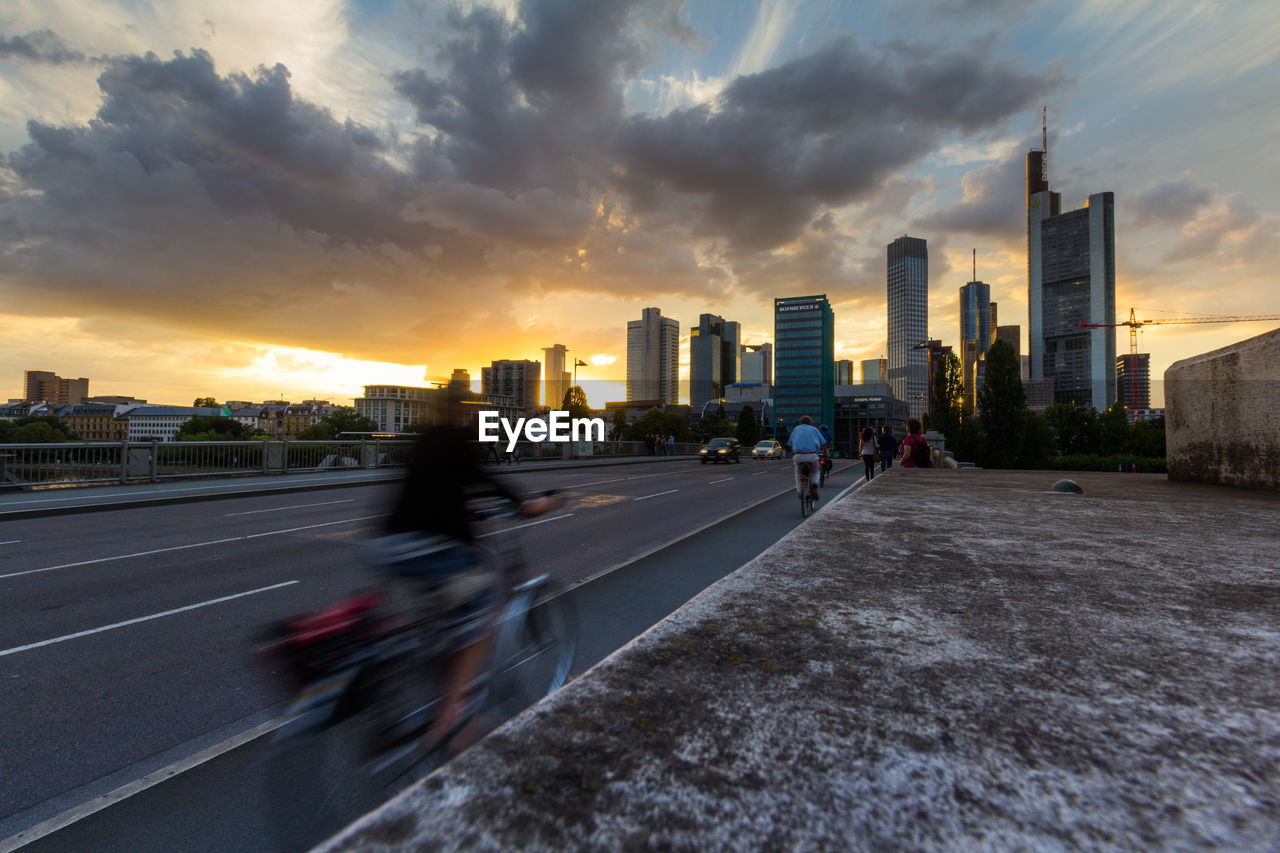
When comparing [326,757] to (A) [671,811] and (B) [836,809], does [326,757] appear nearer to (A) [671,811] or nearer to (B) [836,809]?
(A) [671,811]

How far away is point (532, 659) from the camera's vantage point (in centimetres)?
402

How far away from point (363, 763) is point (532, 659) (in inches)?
54.5

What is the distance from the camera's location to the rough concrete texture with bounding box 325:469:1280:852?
1.20 m

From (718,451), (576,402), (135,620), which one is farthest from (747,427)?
(135,620)

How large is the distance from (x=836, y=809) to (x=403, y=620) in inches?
87.9

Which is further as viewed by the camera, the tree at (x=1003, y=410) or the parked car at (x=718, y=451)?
the tree at (x=1003, y=410)

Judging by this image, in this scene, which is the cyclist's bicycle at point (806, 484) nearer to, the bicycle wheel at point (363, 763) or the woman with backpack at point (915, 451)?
the woman with backpack at point (915, 451)

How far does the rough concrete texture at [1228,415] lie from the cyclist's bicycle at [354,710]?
46.1 ft

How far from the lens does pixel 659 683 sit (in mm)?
1902

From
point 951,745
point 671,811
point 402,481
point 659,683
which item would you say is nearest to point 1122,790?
point 951,745

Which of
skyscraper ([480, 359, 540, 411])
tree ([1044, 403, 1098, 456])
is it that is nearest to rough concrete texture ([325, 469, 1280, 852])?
tree ([1044, 403, 1098, 456])

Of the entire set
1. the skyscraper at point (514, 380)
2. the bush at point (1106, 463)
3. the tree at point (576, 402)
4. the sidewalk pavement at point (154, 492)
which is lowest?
the bush at point (1106, 463)

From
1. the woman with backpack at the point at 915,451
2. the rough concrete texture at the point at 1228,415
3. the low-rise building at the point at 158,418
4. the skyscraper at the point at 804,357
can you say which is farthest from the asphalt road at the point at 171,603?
the low-rise building at the point at 158,418

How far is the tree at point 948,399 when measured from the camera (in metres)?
57.8
